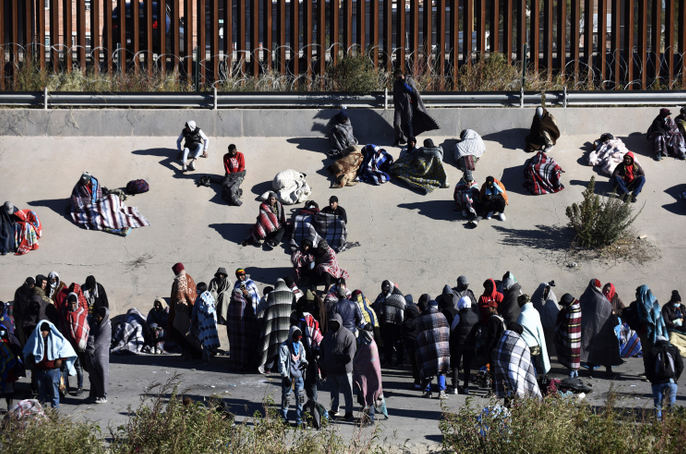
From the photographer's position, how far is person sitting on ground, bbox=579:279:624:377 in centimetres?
1068

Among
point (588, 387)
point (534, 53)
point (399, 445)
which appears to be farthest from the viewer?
point (534, 53)

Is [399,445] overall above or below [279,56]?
below

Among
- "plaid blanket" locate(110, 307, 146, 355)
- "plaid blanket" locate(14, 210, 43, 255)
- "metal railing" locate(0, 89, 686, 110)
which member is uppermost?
"metal railing" locate(0, 89, 686, 110)

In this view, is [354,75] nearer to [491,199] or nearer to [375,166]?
[375,166]

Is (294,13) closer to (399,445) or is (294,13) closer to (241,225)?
(241,225)

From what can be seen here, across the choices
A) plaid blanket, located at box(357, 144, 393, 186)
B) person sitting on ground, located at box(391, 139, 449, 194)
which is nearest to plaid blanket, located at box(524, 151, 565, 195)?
person sitting on ground, located at box(391, 139, 449, 194)

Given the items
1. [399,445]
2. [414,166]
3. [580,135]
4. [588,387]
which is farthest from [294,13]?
[399,445]

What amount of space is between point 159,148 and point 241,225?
11.1 ft

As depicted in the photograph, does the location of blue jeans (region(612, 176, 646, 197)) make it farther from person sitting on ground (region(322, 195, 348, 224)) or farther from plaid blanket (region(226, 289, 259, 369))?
plaid blanket (region(226, 289, 259, 369))

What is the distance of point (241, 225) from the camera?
15266 mm

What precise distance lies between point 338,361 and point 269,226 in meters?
6.37

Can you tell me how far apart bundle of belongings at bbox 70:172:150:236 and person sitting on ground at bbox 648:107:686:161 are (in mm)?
11111

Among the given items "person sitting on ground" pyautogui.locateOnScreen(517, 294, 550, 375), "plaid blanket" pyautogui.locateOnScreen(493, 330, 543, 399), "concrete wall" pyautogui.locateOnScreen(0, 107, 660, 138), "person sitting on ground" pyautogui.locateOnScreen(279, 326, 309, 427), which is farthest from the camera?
"concrete wall" pyautogui.locateOnScreen(0, 107, 660, 138)

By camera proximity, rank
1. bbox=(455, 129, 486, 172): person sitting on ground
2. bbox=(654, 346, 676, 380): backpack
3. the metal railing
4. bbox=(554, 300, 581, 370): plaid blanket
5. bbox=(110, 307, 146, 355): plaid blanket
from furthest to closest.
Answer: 1. the metal railing
2. bbox=(455, 129, 486, 172): person sitting on ground
3. bbox=(110, 307, 146, 355): plaid blanket
4. bbox=(554, 300, 581, 370): plaid blanket
5. bbox=(654, 346, 676, 380): backpack
